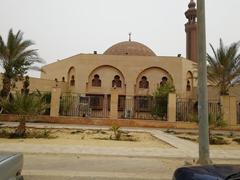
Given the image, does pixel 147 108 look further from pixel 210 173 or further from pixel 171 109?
pixel 210 173

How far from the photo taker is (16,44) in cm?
2411

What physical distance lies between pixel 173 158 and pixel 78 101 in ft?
57.1

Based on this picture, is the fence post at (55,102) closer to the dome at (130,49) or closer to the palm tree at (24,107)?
the palm tree at (24,107)

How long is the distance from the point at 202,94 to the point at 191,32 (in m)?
44.5

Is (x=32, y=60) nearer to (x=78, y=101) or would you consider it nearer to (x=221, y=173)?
(x=78, y=101)

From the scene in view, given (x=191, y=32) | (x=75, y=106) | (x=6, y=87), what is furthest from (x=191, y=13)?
(x=6, y=87)

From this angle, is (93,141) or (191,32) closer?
(93,141)

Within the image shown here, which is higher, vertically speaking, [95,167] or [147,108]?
[147,108]

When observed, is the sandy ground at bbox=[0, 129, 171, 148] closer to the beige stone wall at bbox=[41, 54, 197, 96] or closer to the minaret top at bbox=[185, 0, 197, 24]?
the beige stone wall at bbox=[41, 54, 197, 96]

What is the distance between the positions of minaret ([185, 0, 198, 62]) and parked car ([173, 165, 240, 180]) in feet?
156

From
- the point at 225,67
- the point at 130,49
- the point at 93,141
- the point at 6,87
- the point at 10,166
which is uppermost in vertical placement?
the point at 130,49

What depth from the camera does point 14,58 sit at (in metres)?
24.0

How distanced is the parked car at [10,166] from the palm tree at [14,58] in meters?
20.5

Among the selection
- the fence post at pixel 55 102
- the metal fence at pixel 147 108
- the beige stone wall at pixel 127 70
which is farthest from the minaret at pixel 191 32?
the fence post at pixel 55 102
